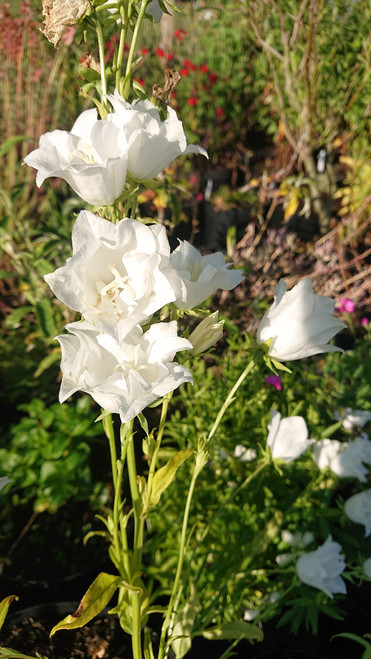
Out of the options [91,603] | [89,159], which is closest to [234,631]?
[91,603]

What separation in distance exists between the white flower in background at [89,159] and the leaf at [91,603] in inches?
19.2

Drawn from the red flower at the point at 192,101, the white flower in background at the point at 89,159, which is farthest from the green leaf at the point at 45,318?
the red flower at the point at 192,101

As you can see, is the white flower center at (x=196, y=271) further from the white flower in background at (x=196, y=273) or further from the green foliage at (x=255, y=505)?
the green foliage at (x=255, y=505)

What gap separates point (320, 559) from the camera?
91 cm

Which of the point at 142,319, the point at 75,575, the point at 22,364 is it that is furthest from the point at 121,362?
the point at 22,364

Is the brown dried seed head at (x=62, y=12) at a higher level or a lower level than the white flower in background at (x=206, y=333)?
higher

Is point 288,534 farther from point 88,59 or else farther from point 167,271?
point 88,59

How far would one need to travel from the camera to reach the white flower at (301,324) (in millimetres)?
602

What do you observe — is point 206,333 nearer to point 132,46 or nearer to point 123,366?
point 123,366

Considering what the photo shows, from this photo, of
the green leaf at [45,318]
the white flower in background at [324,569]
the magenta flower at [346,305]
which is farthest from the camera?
the magenta flower at [346,305]

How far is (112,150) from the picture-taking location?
21.4 inches

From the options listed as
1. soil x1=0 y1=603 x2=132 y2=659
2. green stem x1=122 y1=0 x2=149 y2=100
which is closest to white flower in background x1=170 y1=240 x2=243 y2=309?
green stem x1=122 y1=0 x2=149 y2=100

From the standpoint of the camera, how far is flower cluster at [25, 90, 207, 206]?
52 centimetres

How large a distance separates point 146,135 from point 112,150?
4 cm
